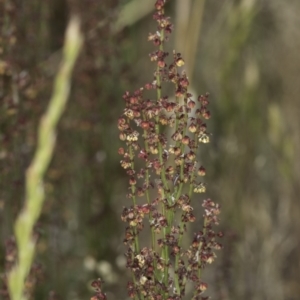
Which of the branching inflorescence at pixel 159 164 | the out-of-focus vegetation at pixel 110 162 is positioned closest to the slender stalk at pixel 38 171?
the branching inflorescence at pixel 159 164

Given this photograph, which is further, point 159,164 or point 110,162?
point 110,162

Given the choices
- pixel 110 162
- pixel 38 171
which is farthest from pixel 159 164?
pixel 110 162

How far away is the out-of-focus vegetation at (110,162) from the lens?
1.25m

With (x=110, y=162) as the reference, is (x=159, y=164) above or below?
below

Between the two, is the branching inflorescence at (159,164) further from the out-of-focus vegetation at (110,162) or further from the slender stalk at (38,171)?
the out-of-focus vegetation at (110,162)

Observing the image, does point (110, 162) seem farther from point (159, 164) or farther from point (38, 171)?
point (38, 171)

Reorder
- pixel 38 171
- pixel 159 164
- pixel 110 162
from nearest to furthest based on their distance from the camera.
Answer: pixel 38 171 → pixel 159 164 → pixel 110 162

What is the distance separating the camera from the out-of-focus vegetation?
1255mm

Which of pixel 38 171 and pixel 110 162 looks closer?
pixel 38 171

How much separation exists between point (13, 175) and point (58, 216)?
0.27 meters

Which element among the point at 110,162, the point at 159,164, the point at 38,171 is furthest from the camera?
the point at 110,162

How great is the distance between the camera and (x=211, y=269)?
73.3 inches

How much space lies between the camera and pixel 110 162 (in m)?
1.54

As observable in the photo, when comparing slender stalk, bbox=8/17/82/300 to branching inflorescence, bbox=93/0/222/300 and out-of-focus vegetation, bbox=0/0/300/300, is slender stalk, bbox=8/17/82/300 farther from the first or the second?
out-of-focus vegetation, bbox=0/0/300/300
